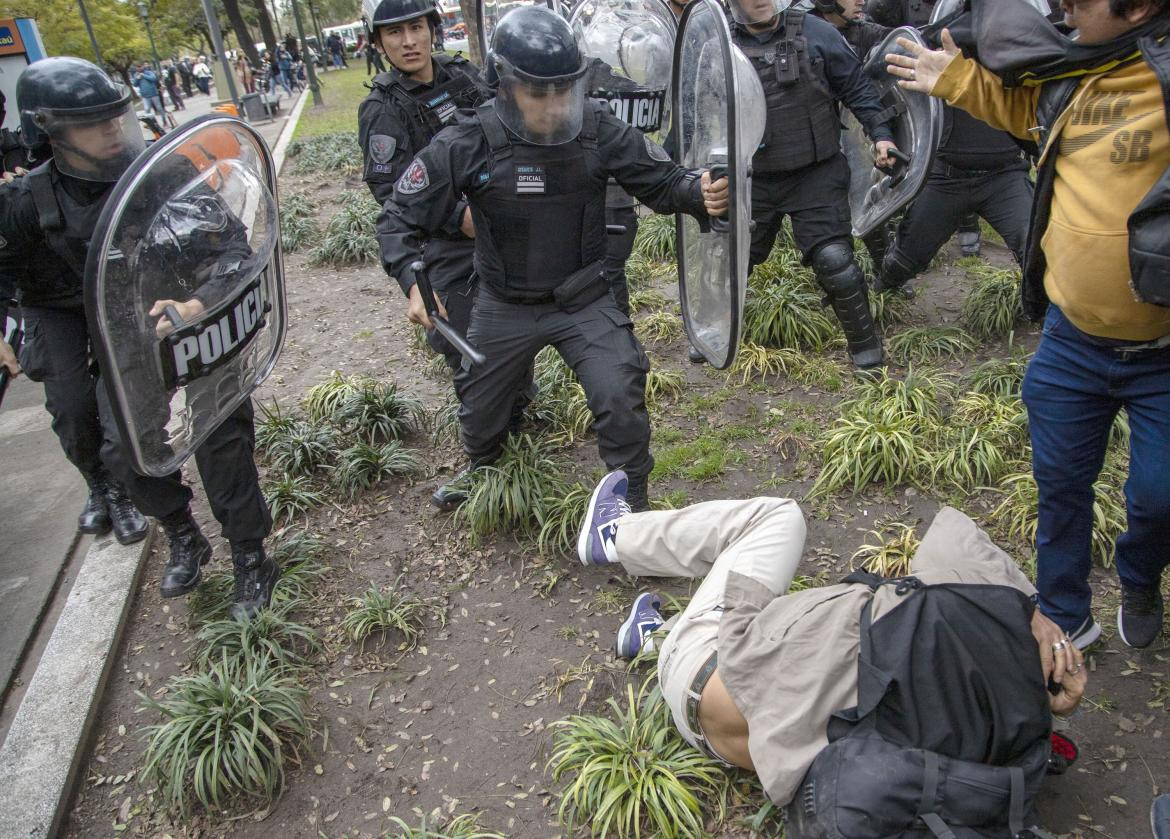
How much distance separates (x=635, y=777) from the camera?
2389 mm

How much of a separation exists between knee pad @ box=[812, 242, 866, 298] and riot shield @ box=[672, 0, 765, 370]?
A: 98 centimetres

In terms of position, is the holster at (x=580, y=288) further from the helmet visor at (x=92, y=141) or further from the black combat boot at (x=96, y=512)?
the black combat boot at (x=96, y=512)

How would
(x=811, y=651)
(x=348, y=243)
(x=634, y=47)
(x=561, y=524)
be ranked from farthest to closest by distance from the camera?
(x=348, y=243) < (x=634, y=47) < (x=561, y=524) < (x=811, y=651)

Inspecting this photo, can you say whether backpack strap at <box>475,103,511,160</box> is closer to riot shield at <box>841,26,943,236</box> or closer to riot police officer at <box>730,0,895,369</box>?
riot police officer at <box>730,0,895,369</box>

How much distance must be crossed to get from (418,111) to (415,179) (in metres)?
0.89

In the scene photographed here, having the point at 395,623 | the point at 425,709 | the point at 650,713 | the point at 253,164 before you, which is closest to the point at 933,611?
the point at 650,713

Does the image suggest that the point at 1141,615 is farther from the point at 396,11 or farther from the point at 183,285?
the point at 396,11

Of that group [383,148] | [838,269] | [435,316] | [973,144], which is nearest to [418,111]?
[383,148]

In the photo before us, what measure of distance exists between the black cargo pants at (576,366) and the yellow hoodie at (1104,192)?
1.44 metres

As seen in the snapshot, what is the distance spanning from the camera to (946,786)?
1.72 m

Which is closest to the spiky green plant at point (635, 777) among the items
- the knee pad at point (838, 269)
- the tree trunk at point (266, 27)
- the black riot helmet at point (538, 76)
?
the black riot helmet at point (538, 76)

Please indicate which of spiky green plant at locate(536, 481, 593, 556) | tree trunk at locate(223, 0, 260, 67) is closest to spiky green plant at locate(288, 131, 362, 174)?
spiky green plant at locate(536, 481, 593, 556)

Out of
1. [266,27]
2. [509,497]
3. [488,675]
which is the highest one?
[266,27]

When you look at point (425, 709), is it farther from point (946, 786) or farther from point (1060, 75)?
point (1060, 75)
